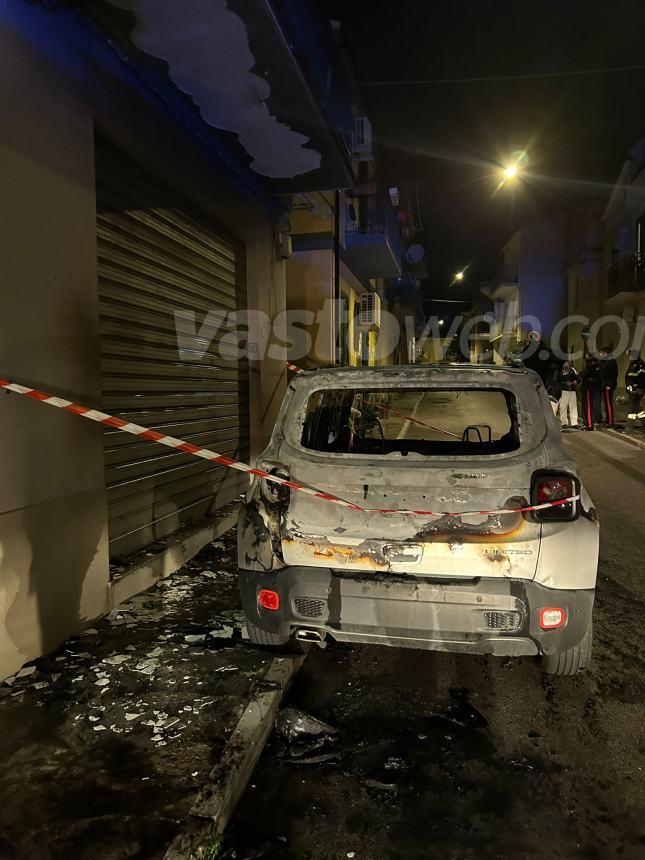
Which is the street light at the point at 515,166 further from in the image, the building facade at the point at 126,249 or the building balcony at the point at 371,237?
the building facade at the point at 126,249

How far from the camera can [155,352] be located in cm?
520

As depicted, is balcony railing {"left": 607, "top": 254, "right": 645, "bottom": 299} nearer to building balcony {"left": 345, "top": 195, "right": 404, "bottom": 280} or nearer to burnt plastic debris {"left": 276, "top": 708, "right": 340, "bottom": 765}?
building balcony {"left": 345, "top": 195, "right": 404, "bottom": 280}

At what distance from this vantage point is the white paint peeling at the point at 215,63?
3.87 m

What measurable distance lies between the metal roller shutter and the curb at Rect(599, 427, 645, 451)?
961 centimetres

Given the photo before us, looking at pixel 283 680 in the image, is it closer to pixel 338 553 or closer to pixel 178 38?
pixel 338 553

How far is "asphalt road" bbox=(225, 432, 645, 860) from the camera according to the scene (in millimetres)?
2078

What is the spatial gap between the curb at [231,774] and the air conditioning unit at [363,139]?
17.6m

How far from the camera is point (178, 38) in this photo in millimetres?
4113

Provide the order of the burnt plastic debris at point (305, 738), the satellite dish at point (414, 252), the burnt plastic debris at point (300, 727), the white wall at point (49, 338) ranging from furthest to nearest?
the satellite dish at point (414, 252), the white wall at point (49, 338), the burnt plastic debris at point (300, 727), the burnt plastic debris at point (305, 738)

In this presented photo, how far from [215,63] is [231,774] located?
16.8 feet

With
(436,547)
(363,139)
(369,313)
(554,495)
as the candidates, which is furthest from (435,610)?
(369,313)

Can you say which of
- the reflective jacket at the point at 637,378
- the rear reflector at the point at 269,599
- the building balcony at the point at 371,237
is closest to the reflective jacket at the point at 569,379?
the reflective jacket at the point at 637,378

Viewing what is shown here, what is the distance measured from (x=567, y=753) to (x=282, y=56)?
209 inches

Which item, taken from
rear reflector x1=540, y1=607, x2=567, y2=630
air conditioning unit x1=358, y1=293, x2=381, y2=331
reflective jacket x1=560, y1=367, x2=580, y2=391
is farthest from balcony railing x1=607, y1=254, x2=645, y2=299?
rear reflector x1=540, y1=607, x2=567, y2=630
